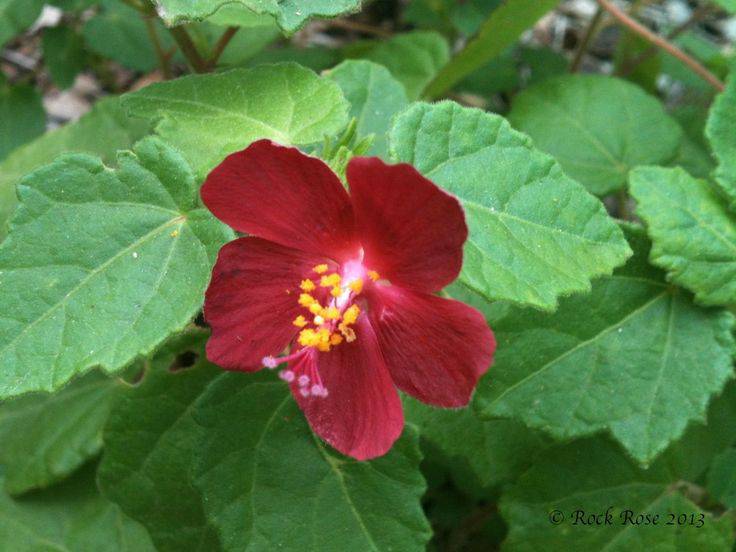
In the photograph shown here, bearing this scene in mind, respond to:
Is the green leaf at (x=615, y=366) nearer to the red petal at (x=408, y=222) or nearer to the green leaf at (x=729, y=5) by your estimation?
the red petal at (x=408, y=222)

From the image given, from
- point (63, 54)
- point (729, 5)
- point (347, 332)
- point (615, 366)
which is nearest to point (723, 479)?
point (615, 366)

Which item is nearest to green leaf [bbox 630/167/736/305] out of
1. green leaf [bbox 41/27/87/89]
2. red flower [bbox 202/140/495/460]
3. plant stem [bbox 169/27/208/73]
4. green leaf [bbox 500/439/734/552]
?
green leaf [bbox 500/439/734/552]

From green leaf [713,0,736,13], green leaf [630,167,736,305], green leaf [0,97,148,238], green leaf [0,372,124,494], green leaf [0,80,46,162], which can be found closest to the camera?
green leaf [630,167,736,305]

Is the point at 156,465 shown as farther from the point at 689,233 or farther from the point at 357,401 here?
the point at 689,233

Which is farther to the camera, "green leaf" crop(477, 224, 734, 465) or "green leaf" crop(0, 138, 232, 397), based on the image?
"green leaf" crop(477, 224, 734, 465)

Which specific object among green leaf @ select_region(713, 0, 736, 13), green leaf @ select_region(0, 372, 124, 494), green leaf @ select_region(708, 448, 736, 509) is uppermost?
green leaf @ select_region(713, 0, 736, 13)

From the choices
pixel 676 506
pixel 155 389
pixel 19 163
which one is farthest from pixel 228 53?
pixel 676 506

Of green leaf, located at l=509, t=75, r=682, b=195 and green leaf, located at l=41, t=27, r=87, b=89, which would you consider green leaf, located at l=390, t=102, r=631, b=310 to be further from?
green leaf, located at l=41, t=27, r=87, b=89

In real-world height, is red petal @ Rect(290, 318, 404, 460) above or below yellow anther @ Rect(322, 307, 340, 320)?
below
